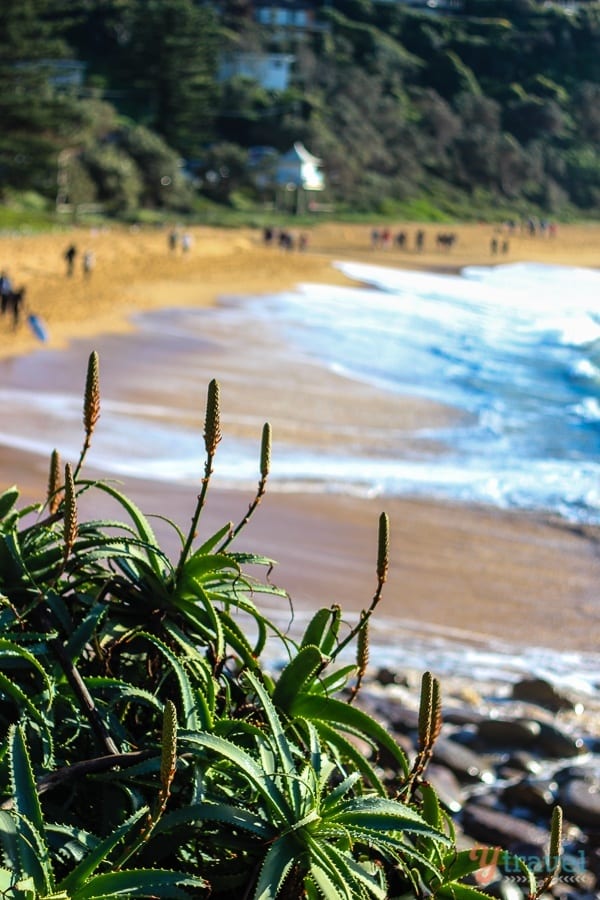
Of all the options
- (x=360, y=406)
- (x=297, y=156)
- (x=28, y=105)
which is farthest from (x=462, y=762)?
(x=297, y=156)

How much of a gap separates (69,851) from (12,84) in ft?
148

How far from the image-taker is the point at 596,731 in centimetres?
649

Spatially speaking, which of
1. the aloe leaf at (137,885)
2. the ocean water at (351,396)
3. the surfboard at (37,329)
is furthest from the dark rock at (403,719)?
the surfboard at (37,329)

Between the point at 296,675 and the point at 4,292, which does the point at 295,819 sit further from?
the point at 4,292

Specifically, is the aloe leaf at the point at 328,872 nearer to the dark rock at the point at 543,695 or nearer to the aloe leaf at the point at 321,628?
the aloe leaf at the point at 321,628

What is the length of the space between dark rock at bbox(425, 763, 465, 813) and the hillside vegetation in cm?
3986

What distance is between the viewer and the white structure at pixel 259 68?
72.8 metres

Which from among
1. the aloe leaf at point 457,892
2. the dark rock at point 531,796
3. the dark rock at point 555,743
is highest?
the aloe leaf at point 457,892

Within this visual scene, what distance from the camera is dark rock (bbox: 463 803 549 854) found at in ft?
15.7

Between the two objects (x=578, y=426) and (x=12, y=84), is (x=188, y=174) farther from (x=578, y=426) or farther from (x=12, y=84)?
(x=578, y=426)

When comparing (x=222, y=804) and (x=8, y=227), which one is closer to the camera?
(x=222, y=804)

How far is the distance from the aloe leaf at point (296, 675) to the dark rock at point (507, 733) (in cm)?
434

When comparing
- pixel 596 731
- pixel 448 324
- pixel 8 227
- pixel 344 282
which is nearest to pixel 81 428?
pixel 596 731

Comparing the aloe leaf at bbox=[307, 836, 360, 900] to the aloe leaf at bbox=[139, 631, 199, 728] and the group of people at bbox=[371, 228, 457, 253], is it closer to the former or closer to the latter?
the aloe leaf at bbox=[139, 631, 199, 728]
